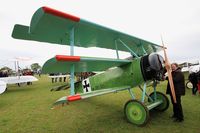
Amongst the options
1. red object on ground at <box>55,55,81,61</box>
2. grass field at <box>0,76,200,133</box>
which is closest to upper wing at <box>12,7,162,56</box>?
red object on ground at <box>55,55,81,61</box>

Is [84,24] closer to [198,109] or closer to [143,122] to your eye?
[143,122]

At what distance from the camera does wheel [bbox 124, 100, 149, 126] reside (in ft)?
11.1

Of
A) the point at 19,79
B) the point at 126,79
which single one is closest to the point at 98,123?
the point at 126,79

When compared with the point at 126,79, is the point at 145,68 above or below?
above

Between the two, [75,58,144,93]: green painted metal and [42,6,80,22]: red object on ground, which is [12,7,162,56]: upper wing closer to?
[42,6,80,22]: red object on ground

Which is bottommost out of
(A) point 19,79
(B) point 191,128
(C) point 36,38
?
(B) point 191,128

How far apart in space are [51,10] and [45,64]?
102 cm

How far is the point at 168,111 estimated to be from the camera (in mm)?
4621

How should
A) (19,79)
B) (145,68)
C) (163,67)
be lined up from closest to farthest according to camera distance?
(145,68) < (163,67) < (19,79)

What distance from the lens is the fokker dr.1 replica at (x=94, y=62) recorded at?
281cm

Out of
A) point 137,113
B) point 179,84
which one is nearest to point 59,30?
point 137,113

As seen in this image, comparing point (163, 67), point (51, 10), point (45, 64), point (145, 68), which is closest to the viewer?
point (51, 10)

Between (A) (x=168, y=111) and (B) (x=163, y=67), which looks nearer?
(B) (x=163, y=67)

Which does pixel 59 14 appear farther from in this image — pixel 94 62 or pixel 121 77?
pixel 121 77
